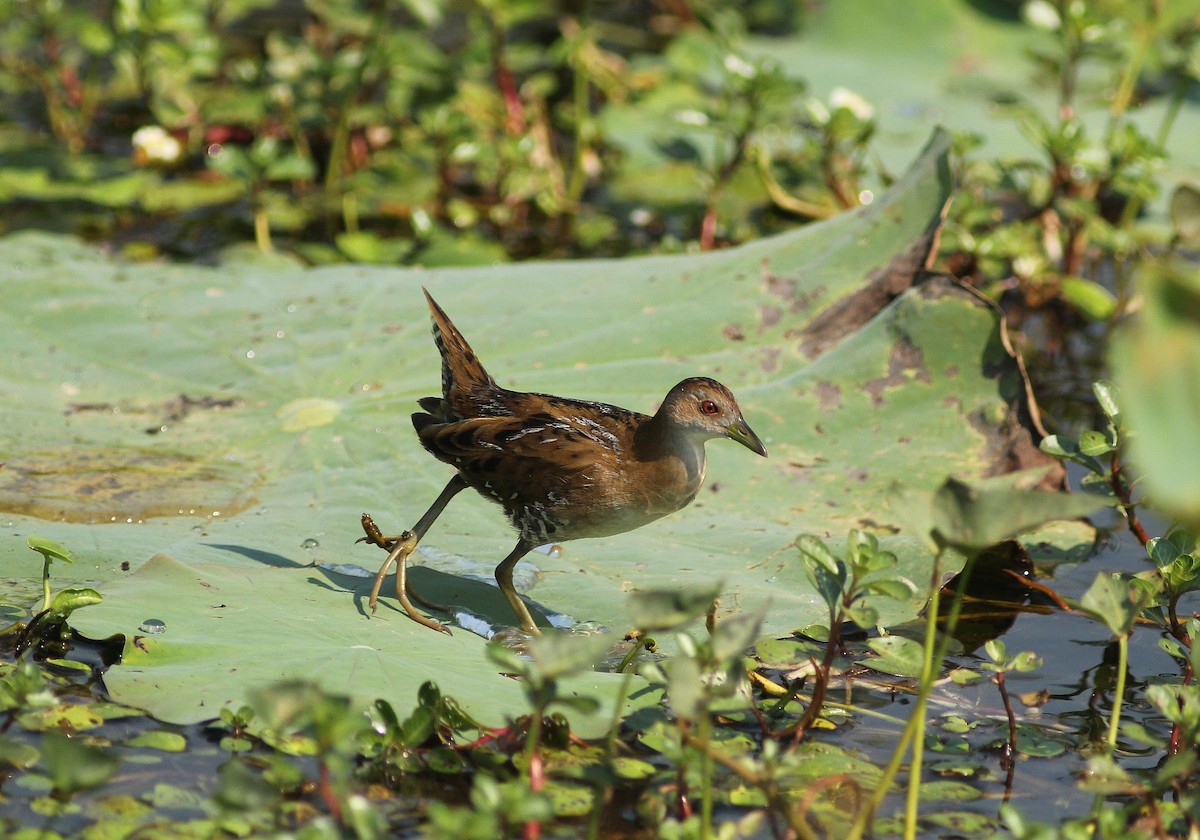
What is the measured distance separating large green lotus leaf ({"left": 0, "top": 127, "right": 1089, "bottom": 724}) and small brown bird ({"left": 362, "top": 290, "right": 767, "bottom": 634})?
0.16 meters

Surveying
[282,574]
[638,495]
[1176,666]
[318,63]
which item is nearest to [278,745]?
[282,574]

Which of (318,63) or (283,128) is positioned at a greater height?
(318,63)

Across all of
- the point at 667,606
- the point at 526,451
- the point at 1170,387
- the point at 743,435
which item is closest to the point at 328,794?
the point at 667,606

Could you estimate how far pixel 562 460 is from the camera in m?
3.65

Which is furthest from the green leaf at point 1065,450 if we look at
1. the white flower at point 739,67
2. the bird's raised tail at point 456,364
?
the white flower at point 739,67

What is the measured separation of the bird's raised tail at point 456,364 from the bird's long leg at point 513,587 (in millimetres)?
465

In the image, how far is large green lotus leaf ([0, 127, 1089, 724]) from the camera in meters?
3.38

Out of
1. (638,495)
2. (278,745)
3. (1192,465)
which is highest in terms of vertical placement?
(1192,465)

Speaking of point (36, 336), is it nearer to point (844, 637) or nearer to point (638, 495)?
point (638, 495)

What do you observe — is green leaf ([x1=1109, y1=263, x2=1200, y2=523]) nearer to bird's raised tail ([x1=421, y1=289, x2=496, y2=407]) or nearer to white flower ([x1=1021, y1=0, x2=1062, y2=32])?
bird's raised tail ([x1=421, y1=289, x2=496, y2=407])

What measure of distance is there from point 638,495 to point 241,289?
2014 mm

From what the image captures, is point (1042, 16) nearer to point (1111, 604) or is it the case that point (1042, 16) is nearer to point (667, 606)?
point (1111, 604)

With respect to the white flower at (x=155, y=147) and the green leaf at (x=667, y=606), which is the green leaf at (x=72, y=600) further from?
the white flower at (x=155, y=147)

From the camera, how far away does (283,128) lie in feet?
23.8
